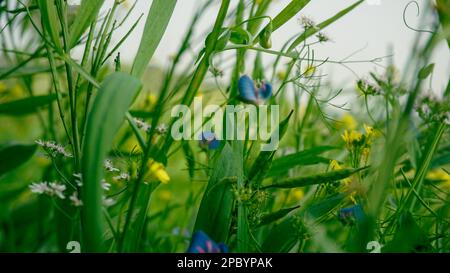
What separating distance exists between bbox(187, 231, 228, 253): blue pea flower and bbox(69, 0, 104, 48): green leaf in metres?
0.29

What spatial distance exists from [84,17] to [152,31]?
0.30 feet

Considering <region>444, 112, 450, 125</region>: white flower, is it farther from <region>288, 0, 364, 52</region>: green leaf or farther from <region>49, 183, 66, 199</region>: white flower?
<region>49, 183, 66, 199</region>: white flower

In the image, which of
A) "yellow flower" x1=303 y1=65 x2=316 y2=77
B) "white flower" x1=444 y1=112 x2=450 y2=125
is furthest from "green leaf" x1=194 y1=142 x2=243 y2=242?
"white flower" x1=444 y1=112 x2=450 y2=125

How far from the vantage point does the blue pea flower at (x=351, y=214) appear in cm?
69

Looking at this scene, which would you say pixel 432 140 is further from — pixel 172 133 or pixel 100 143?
pixel 100 143

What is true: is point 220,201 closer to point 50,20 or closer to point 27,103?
point 50,20

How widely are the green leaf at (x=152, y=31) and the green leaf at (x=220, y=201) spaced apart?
144mm

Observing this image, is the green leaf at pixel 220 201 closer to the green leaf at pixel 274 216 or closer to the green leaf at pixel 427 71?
the green leaf at pixel 274 216

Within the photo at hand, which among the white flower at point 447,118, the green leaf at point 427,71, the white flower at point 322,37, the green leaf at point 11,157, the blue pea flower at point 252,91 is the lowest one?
the green leaf at point 11,157

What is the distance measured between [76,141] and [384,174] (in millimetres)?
366

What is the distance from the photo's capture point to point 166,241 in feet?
3.61

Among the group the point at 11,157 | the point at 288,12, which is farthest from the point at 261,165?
the point at 11,157

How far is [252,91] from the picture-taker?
2.30ft

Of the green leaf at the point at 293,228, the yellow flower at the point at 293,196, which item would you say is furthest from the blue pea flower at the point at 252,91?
the yellow flower at the point at 293,196
